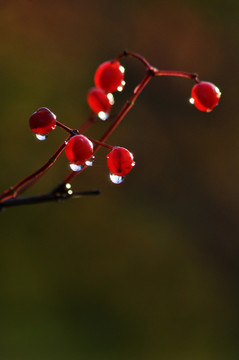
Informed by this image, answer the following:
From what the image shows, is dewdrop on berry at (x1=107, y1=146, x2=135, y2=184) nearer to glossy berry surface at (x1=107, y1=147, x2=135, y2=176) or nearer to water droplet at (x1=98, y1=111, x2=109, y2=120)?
glossy berry surface at (x1=107, y1=147, x2=135, y2=176)

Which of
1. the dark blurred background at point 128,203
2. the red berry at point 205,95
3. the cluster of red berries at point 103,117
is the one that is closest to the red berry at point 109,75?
the cluster of red berries at point 103,117

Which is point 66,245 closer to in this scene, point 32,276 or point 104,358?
point 32,276

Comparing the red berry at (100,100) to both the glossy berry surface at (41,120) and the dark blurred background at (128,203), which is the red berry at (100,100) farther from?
the dark blurred background at (128,203)

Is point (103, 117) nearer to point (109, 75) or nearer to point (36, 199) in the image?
point (109, 75)

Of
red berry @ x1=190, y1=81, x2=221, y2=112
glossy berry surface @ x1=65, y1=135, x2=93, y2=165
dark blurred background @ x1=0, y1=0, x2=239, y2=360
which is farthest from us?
dark blurred background @ x1=0, y1=0, x2=239, y2=360

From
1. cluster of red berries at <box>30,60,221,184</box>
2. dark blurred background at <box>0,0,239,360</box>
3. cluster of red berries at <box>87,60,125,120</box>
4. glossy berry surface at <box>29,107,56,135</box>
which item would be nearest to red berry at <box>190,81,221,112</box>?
cluster of red berries at <box>30,60,221,184</box>

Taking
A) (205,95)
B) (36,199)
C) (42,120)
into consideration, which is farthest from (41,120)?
(205,95)

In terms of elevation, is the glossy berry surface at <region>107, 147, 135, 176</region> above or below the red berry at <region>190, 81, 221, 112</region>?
below
